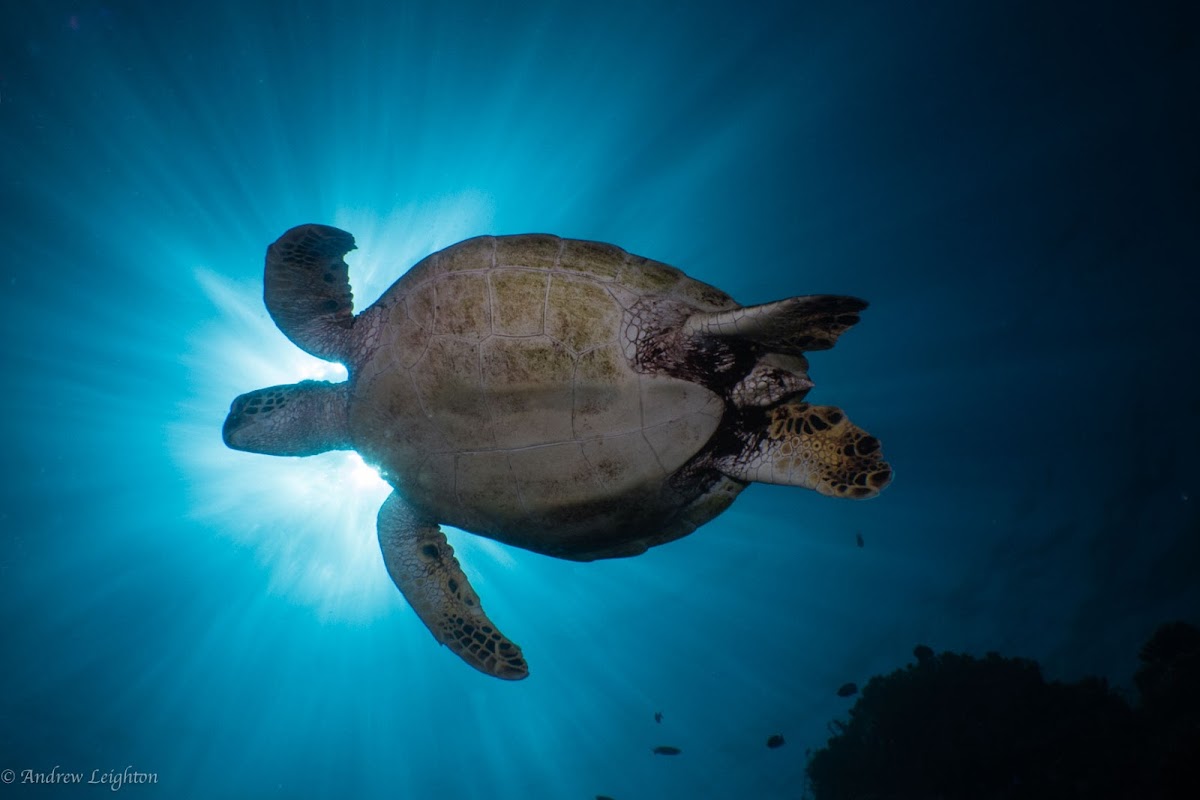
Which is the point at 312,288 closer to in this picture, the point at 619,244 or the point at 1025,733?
the point at 619,244

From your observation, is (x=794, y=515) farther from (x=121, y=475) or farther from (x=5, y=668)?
(x=5, y=668)

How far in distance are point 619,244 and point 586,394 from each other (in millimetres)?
9769

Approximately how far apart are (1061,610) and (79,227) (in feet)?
129

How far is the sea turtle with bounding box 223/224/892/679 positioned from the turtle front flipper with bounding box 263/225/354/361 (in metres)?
0.78

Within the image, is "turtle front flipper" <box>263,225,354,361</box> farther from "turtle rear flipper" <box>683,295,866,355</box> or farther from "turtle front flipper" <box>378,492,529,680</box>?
"turtle rear flipper" <box>683,295,866,355</box>

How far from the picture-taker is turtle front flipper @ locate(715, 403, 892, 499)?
288cm

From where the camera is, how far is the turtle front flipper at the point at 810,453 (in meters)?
2.88

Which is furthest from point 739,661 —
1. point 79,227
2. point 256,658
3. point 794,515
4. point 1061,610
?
point 79,227

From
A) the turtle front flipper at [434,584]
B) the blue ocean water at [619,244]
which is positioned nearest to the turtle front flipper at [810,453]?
the turtle front flipper at [434,584]

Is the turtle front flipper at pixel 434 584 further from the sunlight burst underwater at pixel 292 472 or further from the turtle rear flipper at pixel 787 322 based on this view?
the sunlight burst underwater at pixel 292 472

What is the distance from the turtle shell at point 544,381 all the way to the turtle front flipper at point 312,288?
1.15m

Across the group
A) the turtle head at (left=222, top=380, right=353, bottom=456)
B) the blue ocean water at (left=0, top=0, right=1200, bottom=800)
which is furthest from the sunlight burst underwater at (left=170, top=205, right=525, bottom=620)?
the turtle head at (left=222, top=380, right=353, bottom=456)

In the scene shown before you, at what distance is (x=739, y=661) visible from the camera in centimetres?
2711

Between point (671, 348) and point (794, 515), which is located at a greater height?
point (794, 515)
